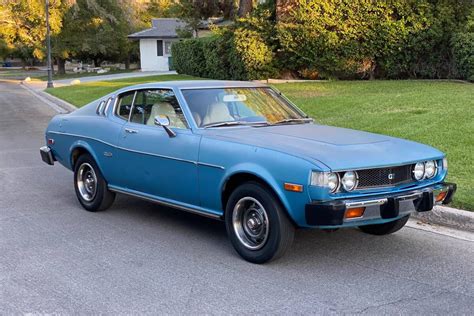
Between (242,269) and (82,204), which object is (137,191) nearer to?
(82,204)

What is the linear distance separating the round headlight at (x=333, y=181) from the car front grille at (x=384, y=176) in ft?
0.74

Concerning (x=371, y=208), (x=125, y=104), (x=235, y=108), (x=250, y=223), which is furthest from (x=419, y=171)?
(x=125, y=104)

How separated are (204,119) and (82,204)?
2304mm

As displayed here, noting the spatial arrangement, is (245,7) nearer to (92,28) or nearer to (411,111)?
(411,111)

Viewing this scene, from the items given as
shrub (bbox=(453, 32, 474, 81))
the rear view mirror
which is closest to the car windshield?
the rear view mirror

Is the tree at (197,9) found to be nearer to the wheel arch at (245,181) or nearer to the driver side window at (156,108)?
the driver side window at (156,108)

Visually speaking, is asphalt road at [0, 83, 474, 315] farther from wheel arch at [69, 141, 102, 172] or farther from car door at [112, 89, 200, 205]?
wheel arch at [69, 141, 102, 172]

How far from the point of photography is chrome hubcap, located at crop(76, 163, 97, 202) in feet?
22.9

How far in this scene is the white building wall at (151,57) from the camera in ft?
174

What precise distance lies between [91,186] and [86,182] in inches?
4.8

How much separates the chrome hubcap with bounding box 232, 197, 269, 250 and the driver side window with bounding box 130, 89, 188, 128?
3.70 ft

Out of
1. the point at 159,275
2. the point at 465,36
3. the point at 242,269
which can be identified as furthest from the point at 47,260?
the point at 465,36

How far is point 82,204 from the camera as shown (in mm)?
7082

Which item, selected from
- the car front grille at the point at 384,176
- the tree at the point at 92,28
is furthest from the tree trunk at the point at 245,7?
the tree at the point at 92,28
